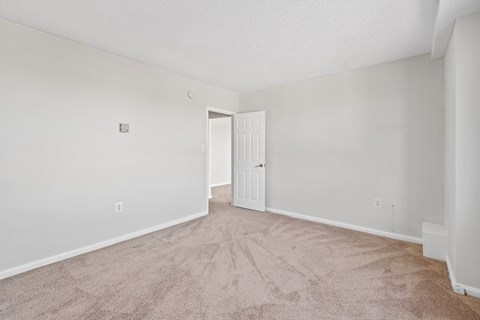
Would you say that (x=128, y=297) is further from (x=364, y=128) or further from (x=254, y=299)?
(x=364, y=128)

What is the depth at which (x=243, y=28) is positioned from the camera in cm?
221

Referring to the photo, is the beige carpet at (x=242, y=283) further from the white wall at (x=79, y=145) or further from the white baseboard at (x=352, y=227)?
the white wall at (x=79, y=145)

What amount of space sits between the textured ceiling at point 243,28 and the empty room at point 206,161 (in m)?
0.02

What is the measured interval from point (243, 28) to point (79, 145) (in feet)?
7.24

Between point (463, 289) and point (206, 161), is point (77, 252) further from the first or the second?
point (463, 289)

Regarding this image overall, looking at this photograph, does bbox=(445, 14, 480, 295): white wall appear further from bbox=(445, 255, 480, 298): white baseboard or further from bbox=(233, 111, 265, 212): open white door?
bbox=(233, 111, 265, 212): open white door

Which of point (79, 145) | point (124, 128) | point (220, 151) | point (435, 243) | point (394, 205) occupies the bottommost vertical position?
point (435, 243)

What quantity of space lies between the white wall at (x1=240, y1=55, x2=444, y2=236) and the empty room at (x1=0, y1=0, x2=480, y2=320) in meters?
0.02

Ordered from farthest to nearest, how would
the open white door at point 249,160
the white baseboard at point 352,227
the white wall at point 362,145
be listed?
the open white door at point 249,160 < the white baseboard at point 352,227 < the white wall at point 362,145

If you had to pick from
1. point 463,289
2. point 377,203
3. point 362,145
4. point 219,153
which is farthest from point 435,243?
point 219,153

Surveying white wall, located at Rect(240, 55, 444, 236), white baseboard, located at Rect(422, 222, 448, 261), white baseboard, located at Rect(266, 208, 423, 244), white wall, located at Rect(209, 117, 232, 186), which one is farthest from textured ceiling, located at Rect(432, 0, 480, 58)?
white wall, located at Rect(209, 117, 232, 186)

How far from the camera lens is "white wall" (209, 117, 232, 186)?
7.37m

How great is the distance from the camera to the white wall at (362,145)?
2789mm

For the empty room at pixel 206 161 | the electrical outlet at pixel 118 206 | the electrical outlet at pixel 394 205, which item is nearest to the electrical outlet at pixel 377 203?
the empty room at pixel 206 161
